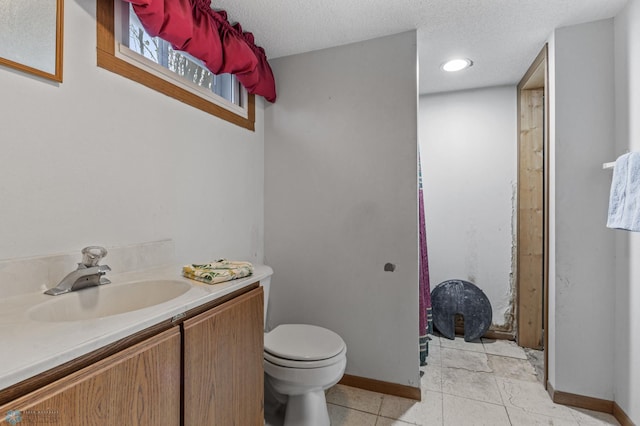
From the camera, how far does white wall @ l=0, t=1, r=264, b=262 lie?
0.99m

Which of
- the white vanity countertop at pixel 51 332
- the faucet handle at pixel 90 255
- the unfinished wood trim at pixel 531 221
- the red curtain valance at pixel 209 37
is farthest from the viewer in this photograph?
the unfinished wood trim at pixel 531 221

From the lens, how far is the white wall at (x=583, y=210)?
5.72 ft

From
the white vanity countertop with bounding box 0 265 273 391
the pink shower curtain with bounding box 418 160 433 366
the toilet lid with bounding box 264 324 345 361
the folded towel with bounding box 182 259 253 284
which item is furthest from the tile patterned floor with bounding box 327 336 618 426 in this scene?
the white vanity countertop with bounding box 0 265 273 391

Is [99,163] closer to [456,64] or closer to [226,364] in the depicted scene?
[226,364]

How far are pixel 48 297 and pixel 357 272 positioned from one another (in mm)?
1513

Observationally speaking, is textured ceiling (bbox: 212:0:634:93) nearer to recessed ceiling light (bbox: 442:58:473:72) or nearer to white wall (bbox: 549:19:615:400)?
recessed ceiling light (bbox: 442:58:473:72)

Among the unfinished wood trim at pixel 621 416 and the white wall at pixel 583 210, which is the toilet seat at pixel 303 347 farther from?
the unfinished wood trim at pixel 621 416

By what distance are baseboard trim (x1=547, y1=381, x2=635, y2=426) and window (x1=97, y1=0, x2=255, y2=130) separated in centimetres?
248

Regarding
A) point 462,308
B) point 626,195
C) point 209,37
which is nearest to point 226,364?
point 209,37

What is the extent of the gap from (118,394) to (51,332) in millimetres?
201

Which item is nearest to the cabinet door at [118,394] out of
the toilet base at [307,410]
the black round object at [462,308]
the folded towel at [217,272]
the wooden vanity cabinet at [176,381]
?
the wooden vanity cabinet at [176,381]

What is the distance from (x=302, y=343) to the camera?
5.32 ft

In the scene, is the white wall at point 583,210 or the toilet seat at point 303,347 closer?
the toilet seat at point 303,347

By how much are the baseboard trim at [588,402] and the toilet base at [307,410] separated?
137cm
